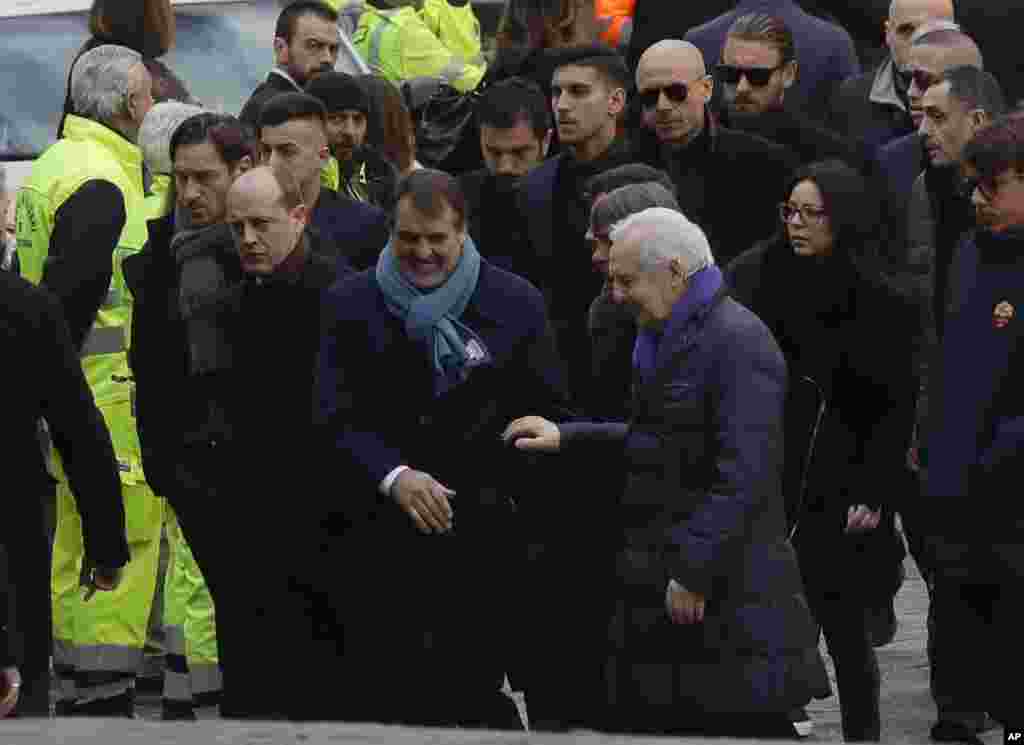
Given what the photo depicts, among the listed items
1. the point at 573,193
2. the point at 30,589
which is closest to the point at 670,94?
the point at 573,193

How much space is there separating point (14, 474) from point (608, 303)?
174cm

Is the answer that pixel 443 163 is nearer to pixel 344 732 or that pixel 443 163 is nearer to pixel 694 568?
pixel 694 568

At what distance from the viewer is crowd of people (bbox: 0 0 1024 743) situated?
8953 millimetres

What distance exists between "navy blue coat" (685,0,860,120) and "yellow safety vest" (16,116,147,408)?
2272 mm

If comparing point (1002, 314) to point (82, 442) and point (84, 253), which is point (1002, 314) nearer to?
point (82, 442)

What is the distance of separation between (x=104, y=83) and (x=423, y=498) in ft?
9.61

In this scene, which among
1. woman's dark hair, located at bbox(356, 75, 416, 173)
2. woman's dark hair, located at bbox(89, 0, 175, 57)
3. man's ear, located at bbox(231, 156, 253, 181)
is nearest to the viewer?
man's ear, located at bbox(231, 156, 253, 181)

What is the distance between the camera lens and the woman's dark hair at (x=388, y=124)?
1200cm

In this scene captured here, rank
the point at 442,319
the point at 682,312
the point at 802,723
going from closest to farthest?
the point at 682,312 < the point at 442,319 < the point at 802,723

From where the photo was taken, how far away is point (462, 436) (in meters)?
A: 9.52

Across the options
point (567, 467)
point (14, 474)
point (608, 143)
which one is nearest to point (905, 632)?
point (608, 143)

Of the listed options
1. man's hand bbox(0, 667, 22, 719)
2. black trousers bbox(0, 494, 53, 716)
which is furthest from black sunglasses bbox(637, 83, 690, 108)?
man's hand bbox(0, 667, 22, 719)

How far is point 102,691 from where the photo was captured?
1136 cm

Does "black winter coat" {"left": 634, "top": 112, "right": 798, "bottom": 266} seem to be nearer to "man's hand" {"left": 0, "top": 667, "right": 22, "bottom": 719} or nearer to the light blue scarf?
the light blue scarf
